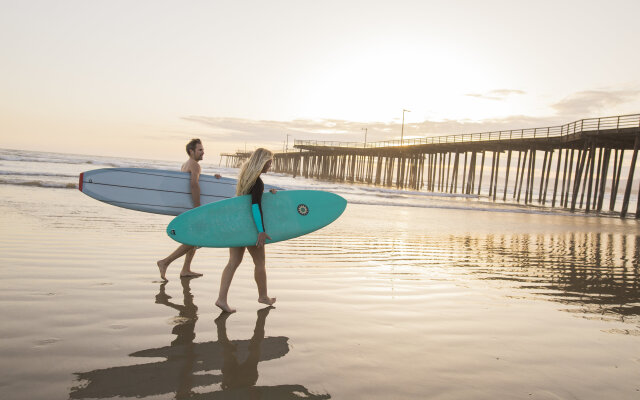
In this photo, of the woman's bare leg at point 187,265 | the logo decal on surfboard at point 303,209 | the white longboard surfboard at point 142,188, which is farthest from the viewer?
the white longboard surfboard at point 142,188

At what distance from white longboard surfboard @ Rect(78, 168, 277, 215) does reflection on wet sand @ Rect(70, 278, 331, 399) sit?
2.21 m

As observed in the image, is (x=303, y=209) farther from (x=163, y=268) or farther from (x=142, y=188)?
(x=142, y=188)

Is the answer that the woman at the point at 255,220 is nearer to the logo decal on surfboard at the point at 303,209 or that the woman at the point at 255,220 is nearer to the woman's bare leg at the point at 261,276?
the woman's bare leg at the point at 261,276

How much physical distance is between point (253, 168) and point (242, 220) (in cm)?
47

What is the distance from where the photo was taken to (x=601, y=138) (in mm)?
23359

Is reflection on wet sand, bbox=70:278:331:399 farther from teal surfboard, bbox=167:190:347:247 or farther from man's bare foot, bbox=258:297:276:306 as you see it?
teal surfboard, bbox=167:190:347:247

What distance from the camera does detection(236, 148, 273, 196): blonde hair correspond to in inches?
127

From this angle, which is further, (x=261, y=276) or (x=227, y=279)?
(x=261, y=276)

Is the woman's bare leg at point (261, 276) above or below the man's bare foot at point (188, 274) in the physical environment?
above

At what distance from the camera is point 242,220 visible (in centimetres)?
349

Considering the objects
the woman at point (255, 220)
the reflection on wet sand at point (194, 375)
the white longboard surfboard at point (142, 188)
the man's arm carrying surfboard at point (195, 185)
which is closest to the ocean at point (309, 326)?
the reflection on wet sand at point (194, 375)

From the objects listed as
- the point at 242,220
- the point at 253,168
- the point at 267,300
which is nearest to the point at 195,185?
the point at 242,220

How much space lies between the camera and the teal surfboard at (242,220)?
348 centimetres

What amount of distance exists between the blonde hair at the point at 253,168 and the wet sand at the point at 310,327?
947mm
